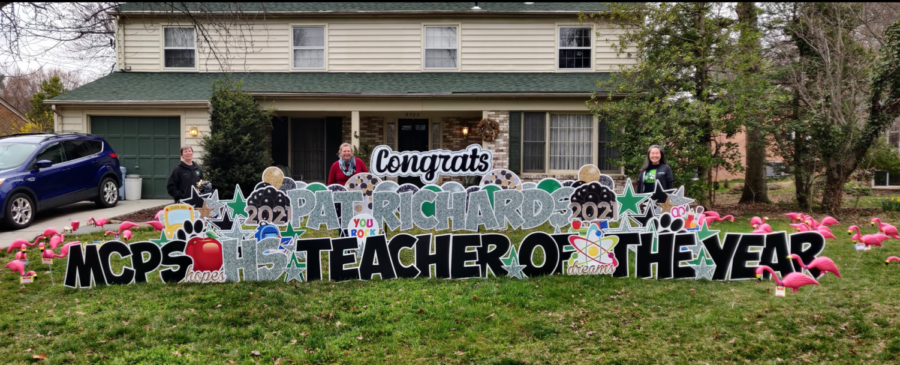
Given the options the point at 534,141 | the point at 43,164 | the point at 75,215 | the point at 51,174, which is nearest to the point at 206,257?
the point at 43,164

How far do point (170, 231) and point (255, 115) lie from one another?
7133mm

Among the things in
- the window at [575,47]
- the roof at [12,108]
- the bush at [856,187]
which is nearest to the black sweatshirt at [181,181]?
the window at [575,47]

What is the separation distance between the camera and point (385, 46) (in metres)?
14.2

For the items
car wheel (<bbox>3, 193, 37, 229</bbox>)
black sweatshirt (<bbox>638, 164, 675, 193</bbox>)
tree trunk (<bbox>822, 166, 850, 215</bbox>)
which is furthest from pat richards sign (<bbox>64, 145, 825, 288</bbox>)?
tree trunk (<bbox>822, 166, 850, 215</bbox>)

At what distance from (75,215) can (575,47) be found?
41.2 ft

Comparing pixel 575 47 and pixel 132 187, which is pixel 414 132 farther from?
pixel 132 187

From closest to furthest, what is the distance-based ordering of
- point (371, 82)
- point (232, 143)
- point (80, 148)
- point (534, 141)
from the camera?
point (80, 148), point (232, 143), point (534, 141), point (371, 82)

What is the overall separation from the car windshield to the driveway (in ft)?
3.66

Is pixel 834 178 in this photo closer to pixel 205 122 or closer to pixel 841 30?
pixel 841 30

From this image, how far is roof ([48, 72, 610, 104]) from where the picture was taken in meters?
12.5

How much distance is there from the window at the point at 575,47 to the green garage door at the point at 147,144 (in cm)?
1046

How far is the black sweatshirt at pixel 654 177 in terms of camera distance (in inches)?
251

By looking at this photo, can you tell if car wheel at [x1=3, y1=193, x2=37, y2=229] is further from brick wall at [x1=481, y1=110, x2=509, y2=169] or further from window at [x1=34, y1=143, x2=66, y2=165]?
brick wall at [x1=481, y1=110, x2=509, y2=169]

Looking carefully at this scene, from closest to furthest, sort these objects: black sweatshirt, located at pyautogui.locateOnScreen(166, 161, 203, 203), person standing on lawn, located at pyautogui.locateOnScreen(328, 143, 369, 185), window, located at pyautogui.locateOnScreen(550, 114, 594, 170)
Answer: person standing on lawn, located at pyautogui.locateOnScreen(328, 143, 369, 185)
black sweatshirt, located at pyautogui.locateOnScreen(166, 161, 203, 203)
window, located at pyautogui.locateOnScreen(550, 114, 594, 170)
